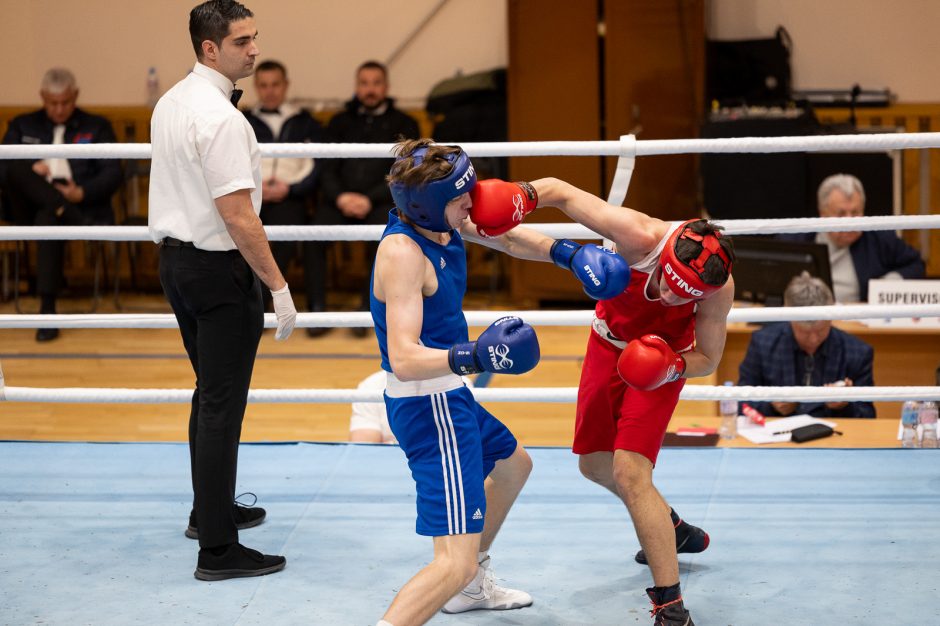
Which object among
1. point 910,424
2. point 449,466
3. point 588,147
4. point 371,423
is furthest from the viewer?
point 371,423

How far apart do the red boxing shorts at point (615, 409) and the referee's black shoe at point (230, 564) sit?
2.73 feet

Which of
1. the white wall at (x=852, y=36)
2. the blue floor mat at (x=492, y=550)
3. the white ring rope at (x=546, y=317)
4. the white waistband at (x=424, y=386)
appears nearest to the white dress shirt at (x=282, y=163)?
the white wall at (x=852, y=36)

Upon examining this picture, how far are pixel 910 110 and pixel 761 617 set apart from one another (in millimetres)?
5590

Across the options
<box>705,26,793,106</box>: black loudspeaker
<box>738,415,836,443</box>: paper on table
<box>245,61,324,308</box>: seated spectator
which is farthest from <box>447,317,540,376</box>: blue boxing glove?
<box>705,26,793,106</box>: black loudspeaker

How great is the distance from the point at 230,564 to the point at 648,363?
3.78ft

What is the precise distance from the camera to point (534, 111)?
7.29 meters

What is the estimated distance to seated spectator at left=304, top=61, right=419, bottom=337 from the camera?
22.8 feet

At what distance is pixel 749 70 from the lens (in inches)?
298

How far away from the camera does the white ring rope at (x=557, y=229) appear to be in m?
3.26

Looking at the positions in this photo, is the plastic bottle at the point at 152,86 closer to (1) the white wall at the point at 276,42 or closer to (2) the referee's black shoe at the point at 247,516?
(1) the white wall at the point at 276,42

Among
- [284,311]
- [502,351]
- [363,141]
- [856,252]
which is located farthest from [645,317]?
[363,141]

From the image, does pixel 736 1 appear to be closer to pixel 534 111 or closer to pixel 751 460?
pixel 534 111

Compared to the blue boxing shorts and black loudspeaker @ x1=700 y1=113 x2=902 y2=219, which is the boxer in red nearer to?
the blue boxing shorts

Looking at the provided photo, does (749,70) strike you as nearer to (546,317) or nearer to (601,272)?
(546,317)
